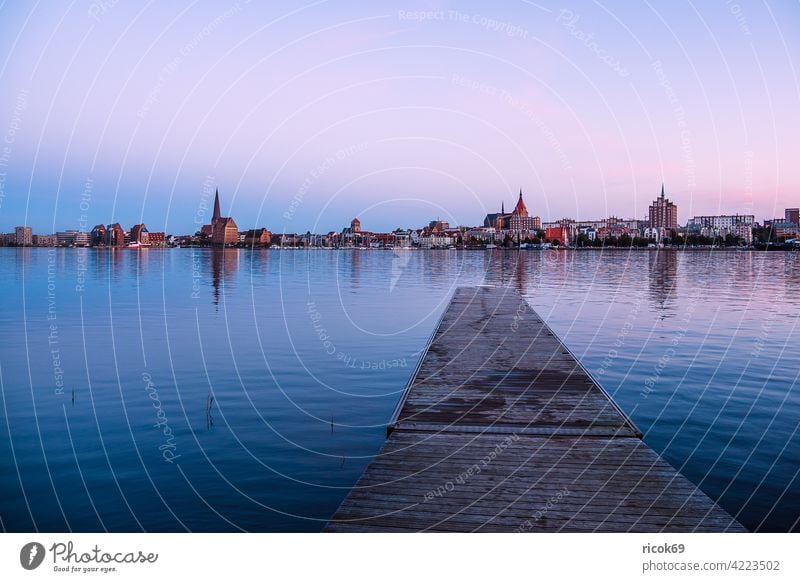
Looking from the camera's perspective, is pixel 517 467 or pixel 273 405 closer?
pixel 517 467

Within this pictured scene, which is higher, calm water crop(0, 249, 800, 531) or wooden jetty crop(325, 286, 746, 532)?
wooden jetty crop(325, 286, 746, 532)

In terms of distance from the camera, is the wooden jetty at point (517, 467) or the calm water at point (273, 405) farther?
the calm water at point (273, 405)

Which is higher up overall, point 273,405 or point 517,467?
point 517,467

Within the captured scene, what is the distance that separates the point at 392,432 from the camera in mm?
11578

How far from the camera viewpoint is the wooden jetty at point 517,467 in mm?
7629

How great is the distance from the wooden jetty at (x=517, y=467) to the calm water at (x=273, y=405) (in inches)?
61.8

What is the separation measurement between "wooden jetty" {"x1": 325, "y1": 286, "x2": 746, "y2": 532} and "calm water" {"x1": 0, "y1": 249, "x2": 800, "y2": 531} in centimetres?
157

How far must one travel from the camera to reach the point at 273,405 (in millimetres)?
16547

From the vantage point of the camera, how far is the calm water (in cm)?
1059

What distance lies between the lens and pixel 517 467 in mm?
9500

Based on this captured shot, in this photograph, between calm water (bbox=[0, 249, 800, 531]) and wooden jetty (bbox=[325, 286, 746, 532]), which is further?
calm water (bbox=[0, 249, 800, 531])

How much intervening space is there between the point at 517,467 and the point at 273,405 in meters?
8.81

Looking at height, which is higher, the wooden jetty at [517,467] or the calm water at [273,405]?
the wooden jetty at [517,467]
